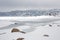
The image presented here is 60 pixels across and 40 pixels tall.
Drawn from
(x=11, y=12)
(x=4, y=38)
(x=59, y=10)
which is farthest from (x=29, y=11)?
(x=4, y=38)

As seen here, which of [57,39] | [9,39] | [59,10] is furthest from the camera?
[59,10]

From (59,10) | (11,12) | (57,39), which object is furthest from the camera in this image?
(11,12)

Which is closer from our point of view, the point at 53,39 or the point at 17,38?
the point at 53,39

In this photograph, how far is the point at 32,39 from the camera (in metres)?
8.96

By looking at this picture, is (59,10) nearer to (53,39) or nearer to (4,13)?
(4,13)

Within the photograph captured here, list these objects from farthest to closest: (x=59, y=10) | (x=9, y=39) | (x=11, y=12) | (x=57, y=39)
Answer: (x=11, y=12), (x=59, y=10), (x=9, y=39), (x=57, y=39)

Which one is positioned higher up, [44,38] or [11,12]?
[44,38]

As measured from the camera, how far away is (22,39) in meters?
9.00

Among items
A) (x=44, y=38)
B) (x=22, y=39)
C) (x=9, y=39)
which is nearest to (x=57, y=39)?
(x=44, y=38)

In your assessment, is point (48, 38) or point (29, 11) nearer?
point (48, 38)

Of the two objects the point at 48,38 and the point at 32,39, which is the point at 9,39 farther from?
the point at 48,38

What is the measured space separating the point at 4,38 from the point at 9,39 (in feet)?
1.54

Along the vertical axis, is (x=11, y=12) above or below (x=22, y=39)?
below

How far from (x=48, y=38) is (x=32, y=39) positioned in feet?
3.59
